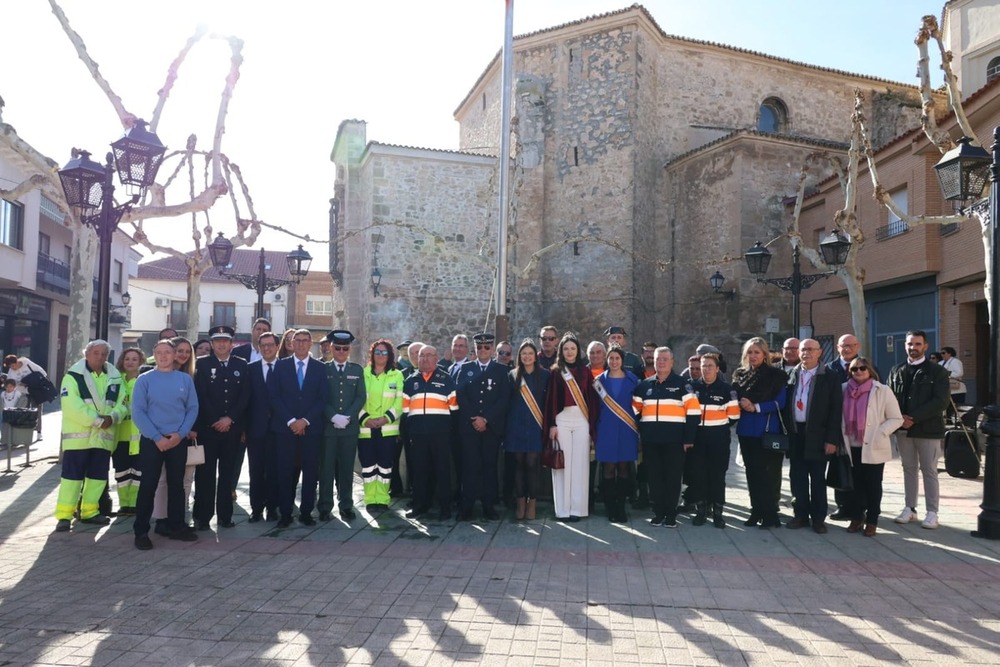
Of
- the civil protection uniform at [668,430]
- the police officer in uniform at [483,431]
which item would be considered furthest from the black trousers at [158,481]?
the civil protection uniform at [668,430]

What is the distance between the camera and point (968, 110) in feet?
46.5

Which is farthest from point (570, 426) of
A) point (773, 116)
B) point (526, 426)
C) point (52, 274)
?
point (52, 274)

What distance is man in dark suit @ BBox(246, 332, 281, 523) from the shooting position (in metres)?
6.90

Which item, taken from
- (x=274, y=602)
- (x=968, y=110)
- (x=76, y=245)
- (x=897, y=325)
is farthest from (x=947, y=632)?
(x=897, y=325)

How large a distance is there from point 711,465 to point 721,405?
23.7 inches

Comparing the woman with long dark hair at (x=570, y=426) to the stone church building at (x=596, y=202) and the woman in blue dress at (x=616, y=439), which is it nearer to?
the woman in blue dress at (x=616, y=439)

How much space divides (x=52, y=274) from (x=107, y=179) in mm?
22104

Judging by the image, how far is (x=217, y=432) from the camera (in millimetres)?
6664

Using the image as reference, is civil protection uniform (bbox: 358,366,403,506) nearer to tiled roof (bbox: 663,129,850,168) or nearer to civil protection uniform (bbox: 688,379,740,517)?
civil protection uniform (bbox: 688,379,740,517)

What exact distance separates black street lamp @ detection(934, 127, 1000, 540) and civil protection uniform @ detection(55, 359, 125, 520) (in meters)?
8.19

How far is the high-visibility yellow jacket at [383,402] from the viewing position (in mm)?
7426

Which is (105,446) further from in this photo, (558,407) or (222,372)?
(558,407)

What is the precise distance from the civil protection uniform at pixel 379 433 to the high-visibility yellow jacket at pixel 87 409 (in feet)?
7.78

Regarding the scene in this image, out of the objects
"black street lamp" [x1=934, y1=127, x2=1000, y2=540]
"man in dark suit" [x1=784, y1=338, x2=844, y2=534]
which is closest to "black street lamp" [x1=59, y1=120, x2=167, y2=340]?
"man in dark suit" [x1=784, y1=338, x2=844, y2=534]
